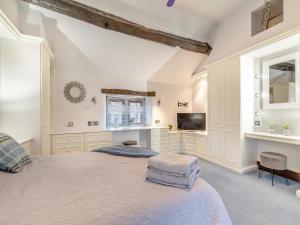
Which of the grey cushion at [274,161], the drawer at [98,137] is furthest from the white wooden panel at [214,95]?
the drawer at [98,137]

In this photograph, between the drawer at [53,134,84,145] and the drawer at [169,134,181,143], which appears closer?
the drawer at [53,134,84,145]

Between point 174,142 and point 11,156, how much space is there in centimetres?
400

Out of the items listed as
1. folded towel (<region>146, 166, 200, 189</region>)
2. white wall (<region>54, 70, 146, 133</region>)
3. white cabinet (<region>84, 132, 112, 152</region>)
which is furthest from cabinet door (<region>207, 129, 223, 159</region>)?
folded towel (<region>146, 166, 200, 189</region>)

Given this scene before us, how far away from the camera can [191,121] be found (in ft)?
15.9

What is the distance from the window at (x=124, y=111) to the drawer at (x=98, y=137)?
445 millimetres

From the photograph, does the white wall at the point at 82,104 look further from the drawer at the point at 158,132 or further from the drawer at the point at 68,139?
the drawer at the point at 158,132

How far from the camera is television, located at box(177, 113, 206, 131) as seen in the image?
4652 millimetres

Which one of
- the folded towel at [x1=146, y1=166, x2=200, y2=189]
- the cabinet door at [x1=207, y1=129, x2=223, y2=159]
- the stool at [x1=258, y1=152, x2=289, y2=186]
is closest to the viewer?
the folded towel at [x1=146, y1=166, x2=200, y2=189]

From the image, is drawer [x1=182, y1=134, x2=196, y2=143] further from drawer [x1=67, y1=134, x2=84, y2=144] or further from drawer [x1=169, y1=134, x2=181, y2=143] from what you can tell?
drawer [x1=67, y1=134, x2=84, y2=144]

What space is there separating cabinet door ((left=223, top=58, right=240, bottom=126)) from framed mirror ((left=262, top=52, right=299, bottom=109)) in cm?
61

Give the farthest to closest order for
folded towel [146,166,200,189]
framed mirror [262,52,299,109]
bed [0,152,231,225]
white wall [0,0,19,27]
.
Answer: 1. framed mirror [262,52,299,109]
2. white wall [0,0,19,27]
3. folded towel [146,166,200,189]
4. bed [0,152,231,225]

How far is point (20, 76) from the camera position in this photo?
8.38 ft

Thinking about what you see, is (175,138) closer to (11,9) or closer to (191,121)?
(191,121)

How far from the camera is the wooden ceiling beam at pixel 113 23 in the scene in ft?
8.79
